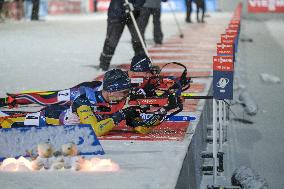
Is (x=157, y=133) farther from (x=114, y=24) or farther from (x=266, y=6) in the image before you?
(x=266, y=6)

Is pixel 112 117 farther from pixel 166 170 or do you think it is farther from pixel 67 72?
pixel 67 72

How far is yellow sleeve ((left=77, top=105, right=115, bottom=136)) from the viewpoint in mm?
4875

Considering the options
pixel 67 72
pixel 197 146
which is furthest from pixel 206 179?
pixel 67 72

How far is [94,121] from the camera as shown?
4.92m

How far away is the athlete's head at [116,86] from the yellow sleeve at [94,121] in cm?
23

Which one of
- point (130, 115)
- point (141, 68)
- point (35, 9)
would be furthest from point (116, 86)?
point (35, 9)

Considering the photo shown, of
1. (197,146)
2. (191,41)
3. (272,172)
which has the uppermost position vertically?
(197,146)

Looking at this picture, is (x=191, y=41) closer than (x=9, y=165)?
No

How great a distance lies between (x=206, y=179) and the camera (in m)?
5.37

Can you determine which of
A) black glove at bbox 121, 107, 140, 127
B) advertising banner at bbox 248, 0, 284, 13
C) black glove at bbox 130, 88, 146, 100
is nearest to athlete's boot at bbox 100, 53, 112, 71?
black glove at bbox 130, 88, 146, 100

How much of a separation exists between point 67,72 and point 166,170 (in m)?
6.04

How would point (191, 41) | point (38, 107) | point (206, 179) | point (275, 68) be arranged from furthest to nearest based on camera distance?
1. point (191, 41)
2. point (275, 68)
3. point (38, 107)
4. point (206, 179)

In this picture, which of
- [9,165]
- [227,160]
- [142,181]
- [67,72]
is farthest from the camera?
[67,72]

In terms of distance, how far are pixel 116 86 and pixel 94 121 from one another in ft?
1.33
